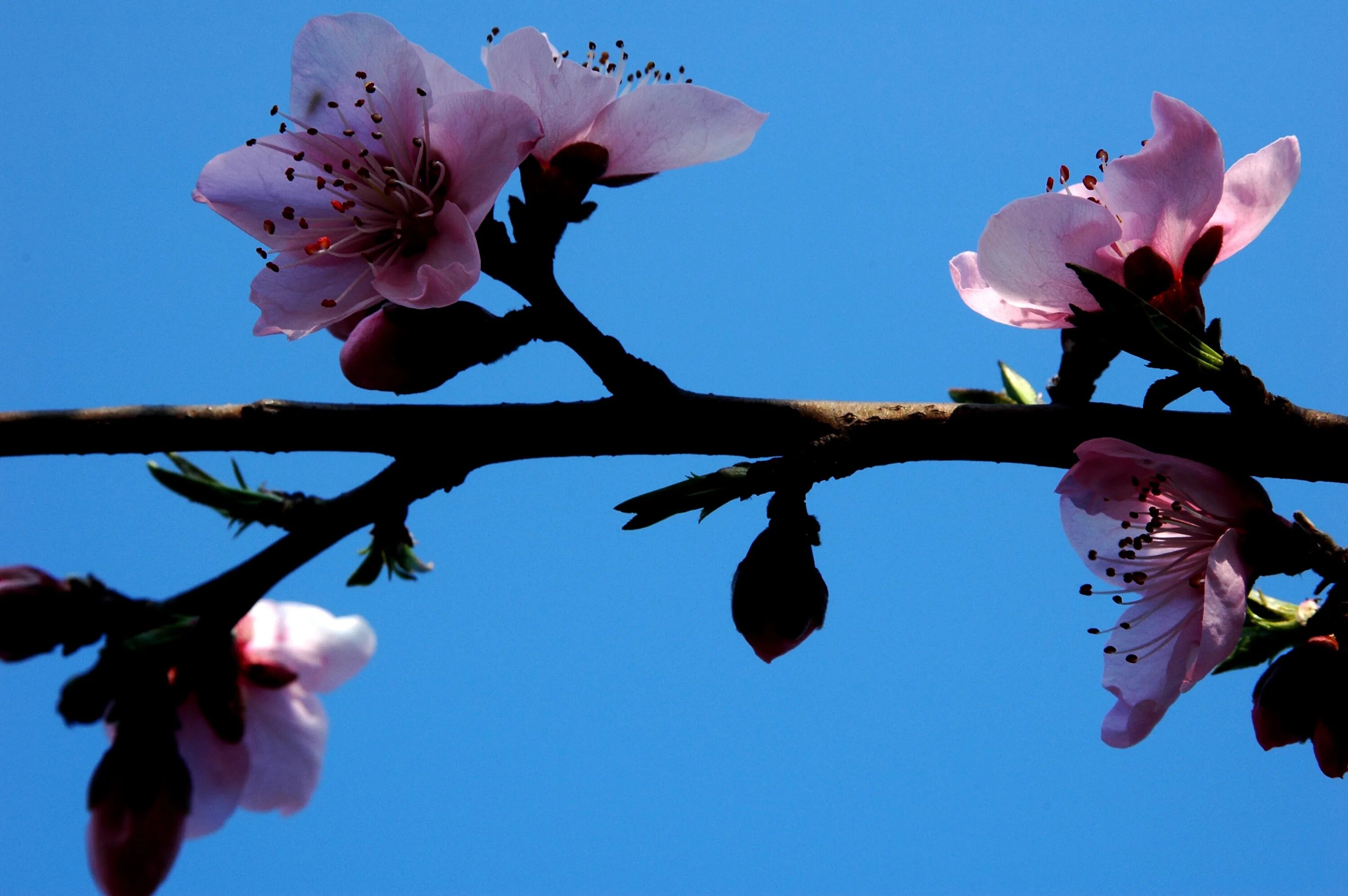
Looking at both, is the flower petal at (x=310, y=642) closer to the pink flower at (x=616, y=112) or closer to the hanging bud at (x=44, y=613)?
the hanging bud at (x=44, y=613)

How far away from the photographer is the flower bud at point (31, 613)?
0.86m

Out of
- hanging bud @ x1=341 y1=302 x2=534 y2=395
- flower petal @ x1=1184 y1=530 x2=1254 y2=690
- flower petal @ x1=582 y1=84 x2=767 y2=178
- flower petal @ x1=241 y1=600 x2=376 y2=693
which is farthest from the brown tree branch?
flower petal @ x1=241 y1=600 x2=376 y2=693

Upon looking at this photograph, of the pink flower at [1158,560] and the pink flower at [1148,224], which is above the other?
the pink flower at [1148,224]

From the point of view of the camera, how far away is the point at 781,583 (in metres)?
0.98

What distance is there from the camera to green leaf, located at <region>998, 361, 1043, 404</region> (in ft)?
4.17

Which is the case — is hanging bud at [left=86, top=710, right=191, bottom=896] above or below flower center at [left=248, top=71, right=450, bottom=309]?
below

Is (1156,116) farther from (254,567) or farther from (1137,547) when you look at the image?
(254,567)

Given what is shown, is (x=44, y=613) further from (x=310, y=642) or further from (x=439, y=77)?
(x=439, y=77)

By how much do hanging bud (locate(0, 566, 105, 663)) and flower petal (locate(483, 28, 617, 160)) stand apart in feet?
1.93

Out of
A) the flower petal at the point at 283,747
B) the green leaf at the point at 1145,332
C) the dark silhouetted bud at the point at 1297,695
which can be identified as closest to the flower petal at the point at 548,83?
the green leaf at the point at 1145,332

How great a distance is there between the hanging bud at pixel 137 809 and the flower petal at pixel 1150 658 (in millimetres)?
854

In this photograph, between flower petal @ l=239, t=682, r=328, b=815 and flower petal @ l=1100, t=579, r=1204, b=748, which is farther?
flower petal @ l=239, t=682, r=328, b=815

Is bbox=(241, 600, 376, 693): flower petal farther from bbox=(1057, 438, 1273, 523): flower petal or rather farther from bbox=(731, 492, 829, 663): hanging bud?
bbox=(1057, 438, 1273, 523): flower petal

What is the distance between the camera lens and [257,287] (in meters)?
1.00
